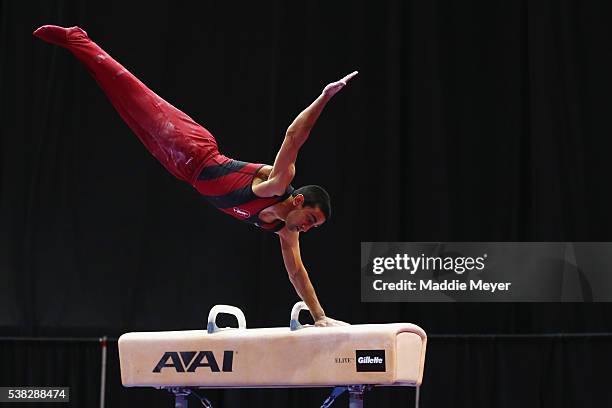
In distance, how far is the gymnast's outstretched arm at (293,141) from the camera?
4664 mm

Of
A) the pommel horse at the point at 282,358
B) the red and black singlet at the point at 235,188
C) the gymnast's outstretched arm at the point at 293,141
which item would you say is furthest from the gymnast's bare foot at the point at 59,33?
the pommel horse at the point at 282,358

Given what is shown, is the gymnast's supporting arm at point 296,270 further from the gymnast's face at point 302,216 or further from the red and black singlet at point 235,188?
the gymnast's face at point 302,216

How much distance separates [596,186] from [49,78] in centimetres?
520

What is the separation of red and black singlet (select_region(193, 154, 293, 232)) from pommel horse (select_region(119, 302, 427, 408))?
58 cm

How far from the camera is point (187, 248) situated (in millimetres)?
8266

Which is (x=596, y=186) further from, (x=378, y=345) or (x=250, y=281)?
(x=378, y=345)

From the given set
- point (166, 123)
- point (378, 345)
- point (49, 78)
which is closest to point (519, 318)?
point (378, 345)

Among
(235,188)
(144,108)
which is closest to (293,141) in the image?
(235,188)

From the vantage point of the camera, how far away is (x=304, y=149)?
833cm

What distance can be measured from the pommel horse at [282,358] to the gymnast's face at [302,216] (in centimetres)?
48

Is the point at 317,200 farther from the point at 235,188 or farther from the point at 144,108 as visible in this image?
the point at 144,108

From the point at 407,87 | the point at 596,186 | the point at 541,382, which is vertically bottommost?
the point at 541,382

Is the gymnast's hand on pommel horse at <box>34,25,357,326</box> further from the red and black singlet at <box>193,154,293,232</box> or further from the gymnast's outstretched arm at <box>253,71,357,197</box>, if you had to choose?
the gymnast's outstretched arm at <box>253,71,357,197</box>

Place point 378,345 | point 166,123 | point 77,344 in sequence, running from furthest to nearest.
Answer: point 77,344, point 166,123, point 378,345
